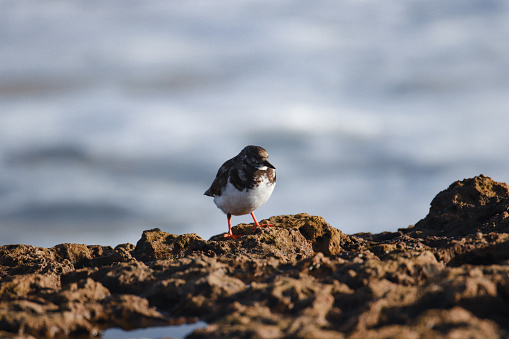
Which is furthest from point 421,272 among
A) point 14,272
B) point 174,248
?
point 14,272

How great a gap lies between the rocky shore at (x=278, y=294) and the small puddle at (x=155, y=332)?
0.09 m

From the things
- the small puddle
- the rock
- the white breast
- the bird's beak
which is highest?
the bird's beak

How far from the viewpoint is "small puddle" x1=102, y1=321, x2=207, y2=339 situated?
13.3ft

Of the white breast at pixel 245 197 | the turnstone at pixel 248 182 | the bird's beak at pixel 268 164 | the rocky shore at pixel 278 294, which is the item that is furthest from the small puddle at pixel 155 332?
the bird's beak at pixel 268 164

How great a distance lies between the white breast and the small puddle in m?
5.75

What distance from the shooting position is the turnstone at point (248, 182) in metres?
9.91

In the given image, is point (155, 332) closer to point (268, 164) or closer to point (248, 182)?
point (248, 182)

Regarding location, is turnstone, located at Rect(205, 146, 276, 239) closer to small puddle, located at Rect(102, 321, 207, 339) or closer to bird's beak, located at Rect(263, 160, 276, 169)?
bird's beak, located at Rect(263, 160, 276, 169)

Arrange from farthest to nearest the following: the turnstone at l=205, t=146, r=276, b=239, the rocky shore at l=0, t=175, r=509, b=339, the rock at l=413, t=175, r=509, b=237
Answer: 1. the turnstone at l=205, t=146, r=276, b=239
2. the rock at l=413, t=175, r=509, b=237
3. the rocky shore at l=0, t=175, r=509, b=339

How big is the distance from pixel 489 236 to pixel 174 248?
181 inches

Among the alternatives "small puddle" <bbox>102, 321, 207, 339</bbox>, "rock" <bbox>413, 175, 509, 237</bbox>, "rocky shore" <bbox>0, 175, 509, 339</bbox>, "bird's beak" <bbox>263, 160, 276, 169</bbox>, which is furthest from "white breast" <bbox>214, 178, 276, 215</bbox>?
"small puddle" <bbox>102, 321, 207, 339</bbox>

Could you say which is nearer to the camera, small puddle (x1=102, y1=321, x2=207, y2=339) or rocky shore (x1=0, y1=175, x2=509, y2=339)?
rocky shore (x1=0, y1=175, x2=509, y2=339)

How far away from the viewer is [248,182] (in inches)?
389

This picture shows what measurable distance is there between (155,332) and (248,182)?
586 centimetres
